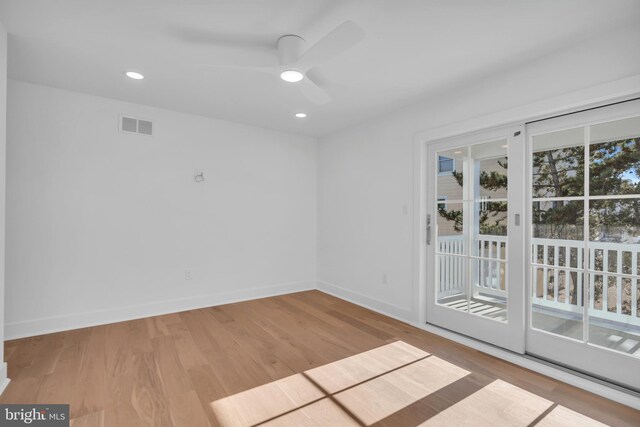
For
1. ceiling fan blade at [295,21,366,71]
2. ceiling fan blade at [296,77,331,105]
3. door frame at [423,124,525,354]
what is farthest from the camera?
door frame at [423,124,525,354]

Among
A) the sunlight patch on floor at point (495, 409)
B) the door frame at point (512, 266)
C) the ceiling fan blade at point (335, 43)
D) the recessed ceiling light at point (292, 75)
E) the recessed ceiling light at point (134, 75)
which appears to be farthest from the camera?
the recessed ceiling light at point (134, 75)

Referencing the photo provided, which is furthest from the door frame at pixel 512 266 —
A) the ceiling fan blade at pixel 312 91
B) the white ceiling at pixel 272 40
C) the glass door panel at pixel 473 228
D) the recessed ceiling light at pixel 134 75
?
the recessed ceiling light at pixel 134 75

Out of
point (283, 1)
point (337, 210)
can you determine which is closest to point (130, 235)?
point (337, 210)

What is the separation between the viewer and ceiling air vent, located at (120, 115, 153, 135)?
3.32m

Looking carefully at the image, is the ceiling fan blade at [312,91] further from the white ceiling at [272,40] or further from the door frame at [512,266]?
the door frame at [512,266]

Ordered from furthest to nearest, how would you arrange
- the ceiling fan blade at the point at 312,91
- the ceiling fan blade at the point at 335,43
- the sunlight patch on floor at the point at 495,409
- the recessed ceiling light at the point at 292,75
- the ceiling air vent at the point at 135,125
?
1. the ceiling air vent at the point at 135,125
2. the ceiling fan blade at the point at 312,91
3. the recessed ceiling light at the point at 292,75
4. the sunlight patch on floor at the point at 495,409
5. the ceiling fan blade at the point at 335,43

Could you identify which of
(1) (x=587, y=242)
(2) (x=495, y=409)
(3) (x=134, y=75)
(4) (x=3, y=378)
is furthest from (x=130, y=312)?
(1) (x=587, y=242)

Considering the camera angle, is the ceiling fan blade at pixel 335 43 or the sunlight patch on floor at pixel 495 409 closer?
the ceiling fan blade at pixel 335 43

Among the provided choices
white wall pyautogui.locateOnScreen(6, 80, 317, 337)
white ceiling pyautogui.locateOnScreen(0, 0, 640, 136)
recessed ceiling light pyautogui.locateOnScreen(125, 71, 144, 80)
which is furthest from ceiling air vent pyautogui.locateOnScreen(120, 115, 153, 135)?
recessed ceiling light pyautogui.locateOnScreen(125, 71, 144, 80)

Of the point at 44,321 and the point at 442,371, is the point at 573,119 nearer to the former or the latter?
the point at 442,371

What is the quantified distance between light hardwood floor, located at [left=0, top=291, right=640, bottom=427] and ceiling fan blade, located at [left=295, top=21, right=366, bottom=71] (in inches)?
85.8

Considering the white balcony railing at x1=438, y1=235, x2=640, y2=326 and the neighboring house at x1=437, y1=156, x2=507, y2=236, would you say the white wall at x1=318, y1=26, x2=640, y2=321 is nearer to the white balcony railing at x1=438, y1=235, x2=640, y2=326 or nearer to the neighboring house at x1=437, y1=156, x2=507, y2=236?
the neighboring house at x1=437, y1=156, x2=507, y2=236

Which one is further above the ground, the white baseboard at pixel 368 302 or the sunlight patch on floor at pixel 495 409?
the white baseboard at pixel 368 302

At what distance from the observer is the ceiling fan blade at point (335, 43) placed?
1.62 meters
